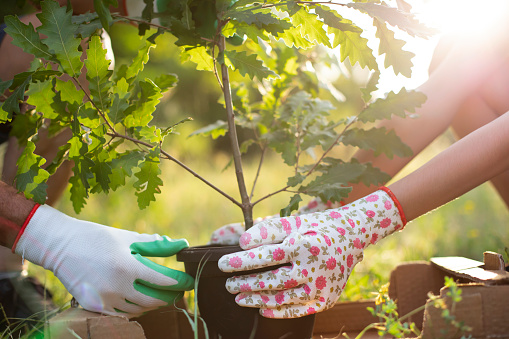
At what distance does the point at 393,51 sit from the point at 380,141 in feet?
0.96

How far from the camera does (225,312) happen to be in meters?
0.95

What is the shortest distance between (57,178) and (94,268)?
0.68 meters

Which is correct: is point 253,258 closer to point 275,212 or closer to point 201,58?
point 201,58

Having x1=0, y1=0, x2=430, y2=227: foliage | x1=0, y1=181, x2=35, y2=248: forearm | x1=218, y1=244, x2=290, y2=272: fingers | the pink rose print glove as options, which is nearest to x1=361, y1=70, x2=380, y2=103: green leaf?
x1=0, y1=0, x2=430, y2=227: foliage

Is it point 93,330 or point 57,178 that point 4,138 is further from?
point 93,330

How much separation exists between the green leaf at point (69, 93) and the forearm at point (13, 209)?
0.70ft

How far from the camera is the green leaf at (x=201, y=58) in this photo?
3.34ft

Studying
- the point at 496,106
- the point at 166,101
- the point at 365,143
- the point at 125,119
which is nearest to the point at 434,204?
the point at 365,143

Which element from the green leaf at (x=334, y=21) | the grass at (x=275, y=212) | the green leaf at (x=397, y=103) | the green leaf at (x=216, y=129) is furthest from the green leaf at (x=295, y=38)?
→ the grass at (x=275, y=212)

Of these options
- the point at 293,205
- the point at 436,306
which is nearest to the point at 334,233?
the point at 293,205

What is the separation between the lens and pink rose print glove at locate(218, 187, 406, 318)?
35.0 inches

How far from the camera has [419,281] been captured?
124cm

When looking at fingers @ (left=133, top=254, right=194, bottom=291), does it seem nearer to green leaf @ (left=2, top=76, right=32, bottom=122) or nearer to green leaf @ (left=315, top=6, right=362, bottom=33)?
green leaf @ (left=2, top=76, right=32, bottom=122)

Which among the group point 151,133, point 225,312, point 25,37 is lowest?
point 225,312
